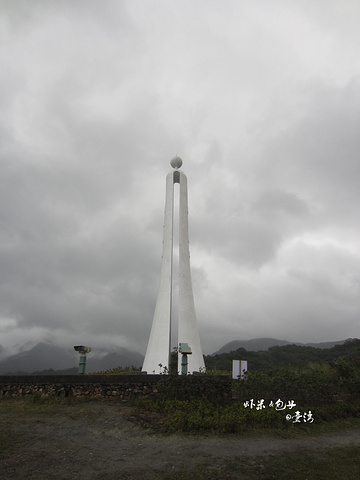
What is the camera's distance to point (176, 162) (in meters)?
17.1

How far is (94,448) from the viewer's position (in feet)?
15.9

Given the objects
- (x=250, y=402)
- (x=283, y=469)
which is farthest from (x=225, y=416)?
(x=283, y=469)

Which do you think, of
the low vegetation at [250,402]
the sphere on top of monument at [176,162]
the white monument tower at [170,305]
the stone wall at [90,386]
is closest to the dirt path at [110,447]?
the low vegetation at [250,402]

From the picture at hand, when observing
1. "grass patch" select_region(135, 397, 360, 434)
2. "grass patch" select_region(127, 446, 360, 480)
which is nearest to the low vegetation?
"grass patch" select_region(135, 397, 360, 434)

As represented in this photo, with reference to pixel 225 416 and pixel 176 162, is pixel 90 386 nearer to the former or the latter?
pixel 225 416

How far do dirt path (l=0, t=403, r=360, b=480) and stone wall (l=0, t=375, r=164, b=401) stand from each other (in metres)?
1.24

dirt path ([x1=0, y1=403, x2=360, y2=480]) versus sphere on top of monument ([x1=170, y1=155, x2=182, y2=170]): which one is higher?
sphere on top of monument ([x1=170, y1=155, x2=182, y2=170])

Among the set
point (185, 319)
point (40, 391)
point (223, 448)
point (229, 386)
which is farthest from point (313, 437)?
point (185, 319)

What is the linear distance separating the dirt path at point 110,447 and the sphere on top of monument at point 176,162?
13.2 metres

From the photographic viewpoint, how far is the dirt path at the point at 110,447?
160 inches

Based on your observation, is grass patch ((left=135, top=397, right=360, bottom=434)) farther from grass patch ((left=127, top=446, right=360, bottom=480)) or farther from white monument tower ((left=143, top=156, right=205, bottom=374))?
white monument tower ((left=143, top=156, right=205, bottom=374))

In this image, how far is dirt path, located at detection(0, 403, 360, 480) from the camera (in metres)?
4.06

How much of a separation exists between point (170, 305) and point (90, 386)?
6662 millimetres

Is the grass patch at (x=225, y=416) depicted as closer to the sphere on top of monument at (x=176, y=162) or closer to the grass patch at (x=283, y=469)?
the grass patch at (x=283, y=469)
